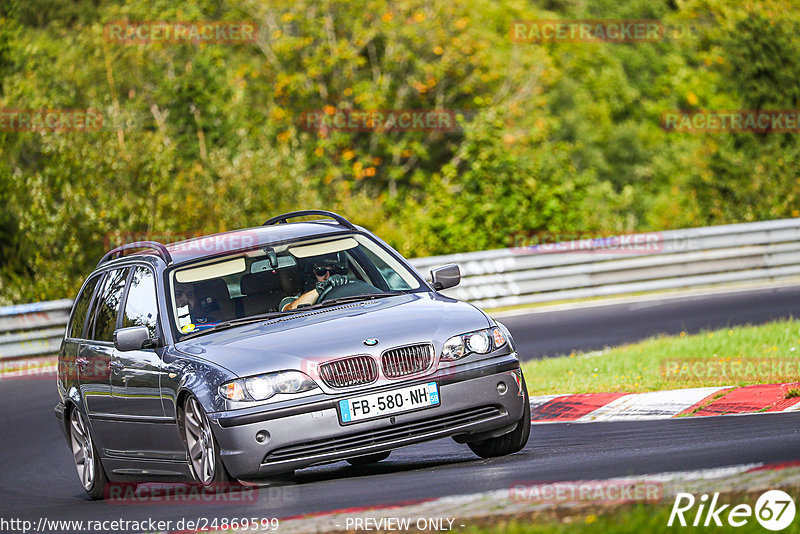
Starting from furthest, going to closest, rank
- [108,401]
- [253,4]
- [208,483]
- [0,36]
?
[253,4]
[0,36]
[108,401]
[208,483]

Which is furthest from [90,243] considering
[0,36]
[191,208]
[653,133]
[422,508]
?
[653,133]

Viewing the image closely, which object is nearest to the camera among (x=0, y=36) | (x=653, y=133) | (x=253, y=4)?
(x=0, y=36)

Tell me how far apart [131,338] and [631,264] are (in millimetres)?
14709

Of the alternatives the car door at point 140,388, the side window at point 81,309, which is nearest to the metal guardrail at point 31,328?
the side window at point 81,309

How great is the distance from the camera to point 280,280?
8.77m

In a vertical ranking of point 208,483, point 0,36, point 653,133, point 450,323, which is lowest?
point 653,133

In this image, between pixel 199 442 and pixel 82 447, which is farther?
pixel 82 447

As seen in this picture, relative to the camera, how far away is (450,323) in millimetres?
7820

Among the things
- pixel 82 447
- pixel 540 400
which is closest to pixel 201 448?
pixel 82 447

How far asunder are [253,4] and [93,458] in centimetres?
2959

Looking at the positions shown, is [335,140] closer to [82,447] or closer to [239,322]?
[82,447]

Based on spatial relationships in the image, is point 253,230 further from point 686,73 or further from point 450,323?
point 686,73

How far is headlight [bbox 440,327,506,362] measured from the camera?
764cm

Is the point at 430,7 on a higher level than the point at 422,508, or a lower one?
higher
